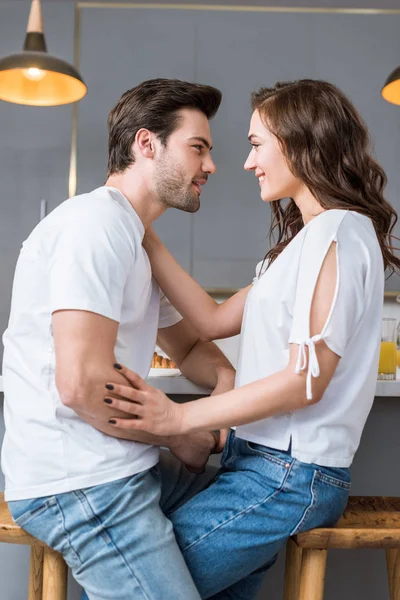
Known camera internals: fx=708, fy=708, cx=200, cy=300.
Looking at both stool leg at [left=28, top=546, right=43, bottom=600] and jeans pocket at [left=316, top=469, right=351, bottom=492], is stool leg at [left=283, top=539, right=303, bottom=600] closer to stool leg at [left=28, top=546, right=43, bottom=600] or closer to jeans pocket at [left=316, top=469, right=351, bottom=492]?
jeans pocket at [left=316, top=469, right=351, bottom=492]

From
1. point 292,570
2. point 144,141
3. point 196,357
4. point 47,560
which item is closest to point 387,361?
point 196,357

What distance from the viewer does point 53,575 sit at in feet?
4.36

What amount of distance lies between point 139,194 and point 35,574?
2.90 ft

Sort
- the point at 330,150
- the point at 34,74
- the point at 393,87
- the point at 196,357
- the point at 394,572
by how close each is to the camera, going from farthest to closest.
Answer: the point at 34,74, the point at 393,87, the point at 196,357, the point at 394,572, the point at 330,150

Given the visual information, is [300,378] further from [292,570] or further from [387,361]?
[387,361]

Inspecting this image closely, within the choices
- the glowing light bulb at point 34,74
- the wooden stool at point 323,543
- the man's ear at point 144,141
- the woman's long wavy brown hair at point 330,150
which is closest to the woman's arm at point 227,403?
the wooden stool at point 323,543

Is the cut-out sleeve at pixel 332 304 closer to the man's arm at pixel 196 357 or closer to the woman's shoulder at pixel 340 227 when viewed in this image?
the woman's shoulder at pixel 340 227

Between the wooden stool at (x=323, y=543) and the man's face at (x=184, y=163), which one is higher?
the man's face at (x=184, y=163)

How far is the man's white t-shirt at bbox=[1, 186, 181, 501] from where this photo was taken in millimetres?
1215

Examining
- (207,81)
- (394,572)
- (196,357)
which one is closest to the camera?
(394,572)

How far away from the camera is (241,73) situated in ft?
11.9

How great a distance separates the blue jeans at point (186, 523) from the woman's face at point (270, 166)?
53 centimetres

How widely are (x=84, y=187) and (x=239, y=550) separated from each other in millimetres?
2640

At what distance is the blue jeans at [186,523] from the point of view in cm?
121
